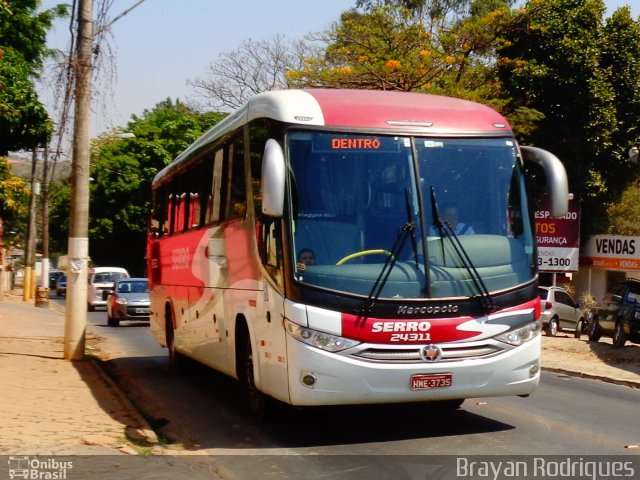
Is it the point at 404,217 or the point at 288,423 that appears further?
the point at 288,423

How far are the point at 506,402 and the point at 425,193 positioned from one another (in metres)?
3.97

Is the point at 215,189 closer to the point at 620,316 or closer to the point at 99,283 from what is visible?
the point at 620,316

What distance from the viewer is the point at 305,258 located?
8.96m

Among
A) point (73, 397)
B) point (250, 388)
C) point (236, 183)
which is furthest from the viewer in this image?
point (73, 397)

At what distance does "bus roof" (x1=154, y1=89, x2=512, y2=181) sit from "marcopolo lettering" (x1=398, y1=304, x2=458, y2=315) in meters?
1.72

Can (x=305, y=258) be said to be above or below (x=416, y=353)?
above

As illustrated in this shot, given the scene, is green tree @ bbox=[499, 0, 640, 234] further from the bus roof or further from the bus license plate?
the bus license plate

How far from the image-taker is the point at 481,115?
991 centimetres

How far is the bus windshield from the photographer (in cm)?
893

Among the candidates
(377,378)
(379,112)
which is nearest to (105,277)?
(379,112)

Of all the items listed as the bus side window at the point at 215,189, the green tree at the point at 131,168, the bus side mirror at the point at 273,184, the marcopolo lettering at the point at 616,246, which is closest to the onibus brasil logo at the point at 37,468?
the bus side mirror at the point at 273,184

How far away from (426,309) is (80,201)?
9356mm

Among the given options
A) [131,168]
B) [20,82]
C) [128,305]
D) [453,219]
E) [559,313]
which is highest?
[131,168]

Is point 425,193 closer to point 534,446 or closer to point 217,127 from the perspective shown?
point 534,446
